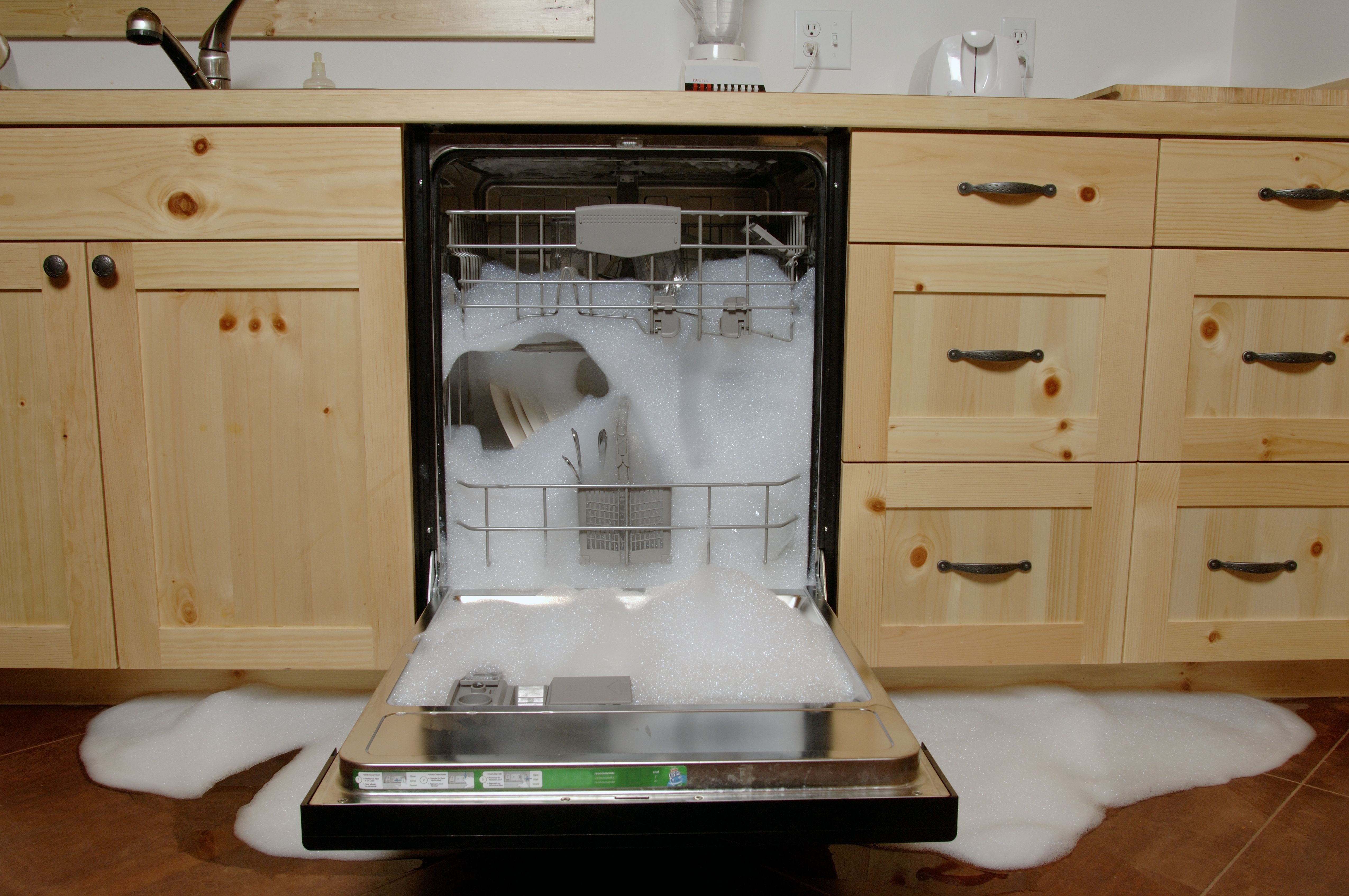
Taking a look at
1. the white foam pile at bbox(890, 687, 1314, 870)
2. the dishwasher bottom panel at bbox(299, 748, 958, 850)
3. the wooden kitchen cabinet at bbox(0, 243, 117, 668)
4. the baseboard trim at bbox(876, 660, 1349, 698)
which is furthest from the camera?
the baseboard trim at bbox(876, 660, 1349, 698)

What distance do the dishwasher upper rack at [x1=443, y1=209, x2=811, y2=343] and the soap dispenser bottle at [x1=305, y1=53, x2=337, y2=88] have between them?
0.44 meters

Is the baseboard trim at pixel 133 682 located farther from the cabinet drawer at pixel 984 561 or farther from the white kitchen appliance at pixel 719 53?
the white kitchen appliance at pixel 719 53

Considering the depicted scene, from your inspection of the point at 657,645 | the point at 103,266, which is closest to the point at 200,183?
the point at 103,266

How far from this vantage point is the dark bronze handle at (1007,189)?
46.4 inches

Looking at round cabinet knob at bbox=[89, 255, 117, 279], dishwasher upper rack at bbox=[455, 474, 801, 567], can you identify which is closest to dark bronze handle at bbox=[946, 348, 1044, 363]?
dishwasher upper rack at bbox=[455, 474, 801, 567]

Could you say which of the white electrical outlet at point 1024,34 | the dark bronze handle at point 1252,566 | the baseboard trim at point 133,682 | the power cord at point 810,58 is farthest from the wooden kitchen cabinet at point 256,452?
the white electrical outlet at point 1024,34

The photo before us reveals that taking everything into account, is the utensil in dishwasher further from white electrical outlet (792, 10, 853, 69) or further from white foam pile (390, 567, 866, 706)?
white electrical outlet (792, 10, 853, 69)

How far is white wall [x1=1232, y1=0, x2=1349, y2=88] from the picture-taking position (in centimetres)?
153

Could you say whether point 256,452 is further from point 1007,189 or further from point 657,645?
point 1007,189

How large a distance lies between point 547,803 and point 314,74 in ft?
4.42

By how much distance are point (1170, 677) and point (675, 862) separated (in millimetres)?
902

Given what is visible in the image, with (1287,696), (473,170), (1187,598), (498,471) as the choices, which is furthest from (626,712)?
(1287,696)

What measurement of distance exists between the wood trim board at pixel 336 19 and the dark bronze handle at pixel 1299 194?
3.81 feet

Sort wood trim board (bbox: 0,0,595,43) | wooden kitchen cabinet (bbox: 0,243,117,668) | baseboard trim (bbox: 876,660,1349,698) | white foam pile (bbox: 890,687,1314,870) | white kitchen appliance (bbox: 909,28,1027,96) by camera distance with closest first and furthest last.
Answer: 1. white foam pile (bbox: 890,687,1314,870)
2. wooden kitchen cabinet (bbox: 0,243,117,668)
3. baseboard trim (bbox: 876,660,1349,698)
4. white kitchen appliance (bbox: 909,28,1027,96)
5. wood trim board (bbox: 0,0,595,43)
